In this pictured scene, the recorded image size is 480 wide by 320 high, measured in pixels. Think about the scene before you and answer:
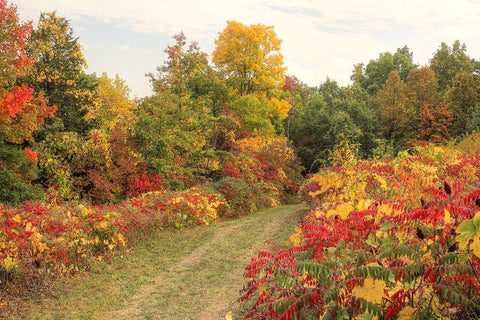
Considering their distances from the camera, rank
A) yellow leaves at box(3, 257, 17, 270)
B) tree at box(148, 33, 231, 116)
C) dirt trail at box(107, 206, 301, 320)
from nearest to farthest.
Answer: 1. dirt trail at box(107, 206, 301, 320)
2. yellow leaves at box(3, 257, 17, 270)
3. tree at box(148, 33, 231, 116)

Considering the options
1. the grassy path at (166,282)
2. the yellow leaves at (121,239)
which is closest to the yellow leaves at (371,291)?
the grassy path at (166,282)

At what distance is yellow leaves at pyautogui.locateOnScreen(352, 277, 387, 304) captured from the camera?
2695mm

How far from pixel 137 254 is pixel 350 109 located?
22.7 metres

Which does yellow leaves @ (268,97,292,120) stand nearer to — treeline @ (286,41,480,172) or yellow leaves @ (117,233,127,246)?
treeline @ (286,41,480,172)

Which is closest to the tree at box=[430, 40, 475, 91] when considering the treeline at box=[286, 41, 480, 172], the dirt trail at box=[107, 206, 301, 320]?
the treeline at box=[286, 41, 480, 172]

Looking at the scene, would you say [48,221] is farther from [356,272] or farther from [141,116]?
[141,116]

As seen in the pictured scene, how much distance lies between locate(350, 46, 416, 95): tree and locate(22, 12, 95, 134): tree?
39361 mm

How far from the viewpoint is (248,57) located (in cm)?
2933

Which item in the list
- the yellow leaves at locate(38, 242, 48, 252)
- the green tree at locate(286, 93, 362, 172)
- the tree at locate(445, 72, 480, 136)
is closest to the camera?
the yellow leaves at locate(38, 242, 48, 252)

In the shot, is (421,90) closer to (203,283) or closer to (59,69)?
(59,69)

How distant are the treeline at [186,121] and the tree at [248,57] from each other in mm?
83

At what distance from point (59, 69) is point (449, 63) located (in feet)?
112

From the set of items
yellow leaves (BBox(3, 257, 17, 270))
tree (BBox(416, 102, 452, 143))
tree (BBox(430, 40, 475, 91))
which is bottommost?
yellow leaves (BBox(3, 257, 17, 270))

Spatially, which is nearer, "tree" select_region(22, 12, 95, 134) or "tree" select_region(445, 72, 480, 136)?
"tree" select_region(22, 12, 95, 134)
